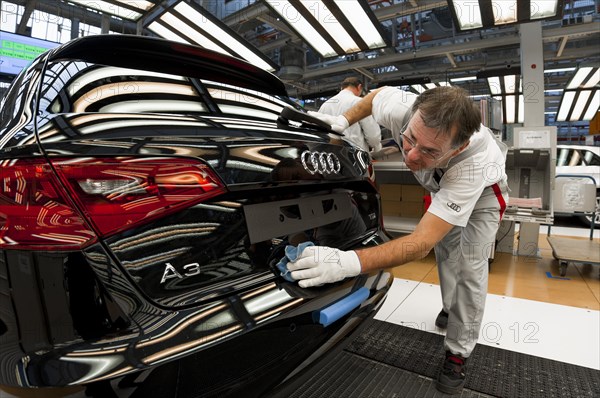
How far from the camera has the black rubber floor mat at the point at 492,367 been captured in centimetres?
152

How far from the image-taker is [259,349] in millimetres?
812

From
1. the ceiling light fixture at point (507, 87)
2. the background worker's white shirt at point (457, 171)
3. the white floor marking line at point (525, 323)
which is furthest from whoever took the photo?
the ceiling light fixture at point (507, 87)

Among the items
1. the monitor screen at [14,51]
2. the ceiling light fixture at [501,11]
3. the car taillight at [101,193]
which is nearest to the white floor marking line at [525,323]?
the car taillight at [101,193]

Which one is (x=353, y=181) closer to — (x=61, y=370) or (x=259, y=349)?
(x=259, y=349)

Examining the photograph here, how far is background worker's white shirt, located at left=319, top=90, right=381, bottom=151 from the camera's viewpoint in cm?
340

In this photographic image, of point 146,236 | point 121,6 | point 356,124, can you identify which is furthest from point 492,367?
point 121,6

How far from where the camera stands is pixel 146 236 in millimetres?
728

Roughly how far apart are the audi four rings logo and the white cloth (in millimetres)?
481

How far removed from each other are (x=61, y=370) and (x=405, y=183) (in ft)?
13.7

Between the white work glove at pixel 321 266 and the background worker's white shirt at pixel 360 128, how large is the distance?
7.83ft

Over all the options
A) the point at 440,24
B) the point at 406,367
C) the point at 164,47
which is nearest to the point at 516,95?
the point at 440,24

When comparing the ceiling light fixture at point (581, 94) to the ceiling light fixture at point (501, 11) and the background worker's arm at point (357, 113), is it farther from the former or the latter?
the background worker's arm at point (357, 113)

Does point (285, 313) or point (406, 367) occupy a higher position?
point (285, 313)

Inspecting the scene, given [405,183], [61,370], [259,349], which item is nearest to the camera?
[61,370]
